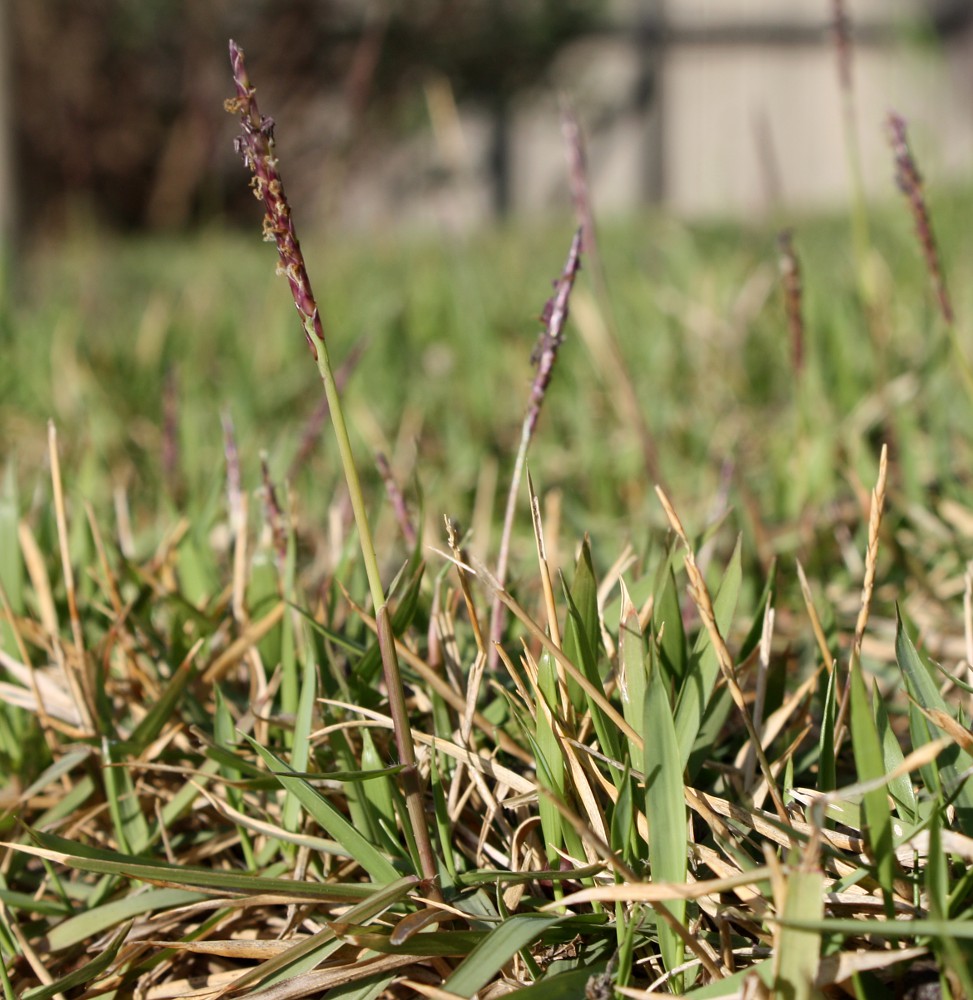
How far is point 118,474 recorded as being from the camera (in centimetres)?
151

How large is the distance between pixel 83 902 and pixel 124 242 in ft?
17.6

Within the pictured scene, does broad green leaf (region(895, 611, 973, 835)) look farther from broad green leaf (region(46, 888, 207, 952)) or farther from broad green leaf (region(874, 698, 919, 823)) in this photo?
broad green leaf (region(46, 888, 207, 952))

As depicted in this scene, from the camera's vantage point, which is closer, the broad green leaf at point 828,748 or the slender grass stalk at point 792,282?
the broad green leaf at point 828,748

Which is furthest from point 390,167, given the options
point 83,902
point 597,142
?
point 83,902

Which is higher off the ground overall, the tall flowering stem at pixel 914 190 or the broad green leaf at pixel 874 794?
the tall flowering stem at pixel 914 190

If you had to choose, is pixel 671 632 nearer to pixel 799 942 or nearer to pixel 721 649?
pixel 721 649

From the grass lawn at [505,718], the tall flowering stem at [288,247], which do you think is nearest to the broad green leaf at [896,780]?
the grass lawn at [505,718]

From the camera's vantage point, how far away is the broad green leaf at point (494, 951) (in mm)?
534

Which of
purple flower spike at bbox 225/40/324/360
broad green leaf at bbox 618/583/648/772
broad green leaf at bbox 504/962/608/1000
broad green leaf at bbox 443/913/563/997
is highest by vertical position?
purple flower spike at bbox 225/40/324/360

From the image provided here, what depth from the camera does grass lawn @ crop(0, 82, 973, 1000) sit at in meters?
0.57

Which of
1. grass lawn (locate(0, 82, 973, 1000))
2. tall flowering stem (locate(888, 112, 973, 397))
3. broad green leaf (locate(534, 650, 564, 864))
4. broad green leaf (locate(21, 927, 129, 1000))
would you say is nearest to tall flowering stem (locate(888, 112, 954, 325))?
tall flowering stem (locate(888, 112, 973, 397))

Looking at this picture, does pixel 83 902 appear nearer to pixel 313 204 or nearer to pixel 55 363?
pixel 55 363

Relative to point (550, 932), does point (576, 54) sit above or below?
above

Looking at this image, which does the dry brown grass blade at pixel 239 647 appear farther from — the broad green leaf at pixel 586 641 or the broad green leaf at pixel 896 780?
the broad green leaf at pixel 896 780
